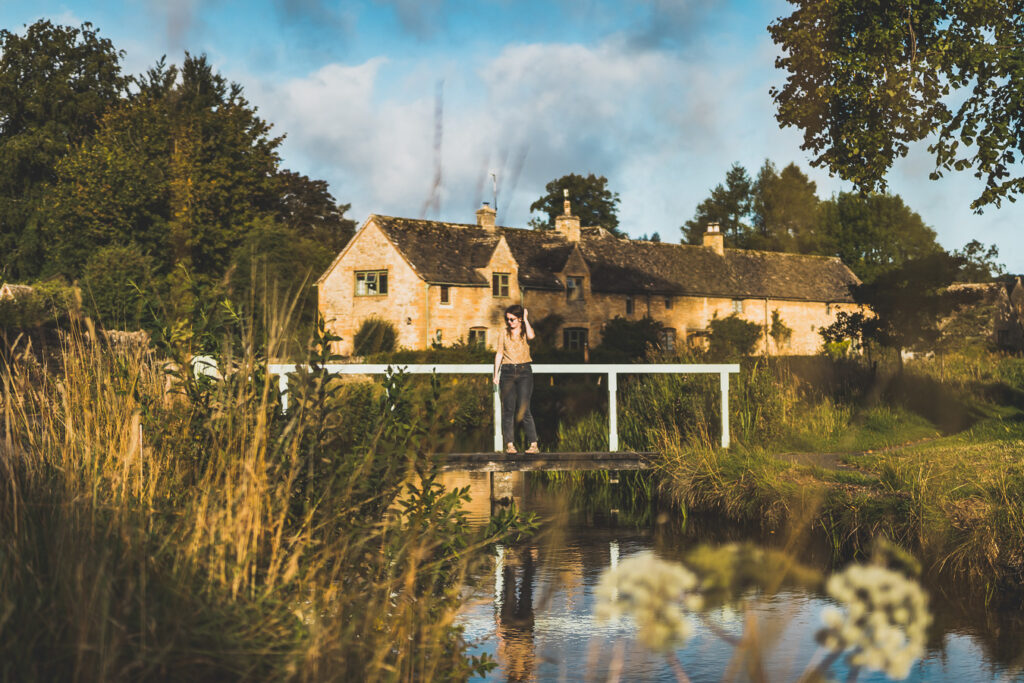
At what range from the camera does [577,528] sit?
12.2 meters

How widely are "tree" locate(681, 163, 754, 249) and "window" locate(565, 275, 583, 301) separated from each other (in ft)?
110

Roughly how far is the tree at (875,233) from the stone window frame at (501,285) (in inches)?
1451

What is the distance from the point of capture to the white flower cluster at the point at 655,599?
1.79 m

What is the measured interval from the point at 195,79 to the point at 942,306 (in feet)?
135

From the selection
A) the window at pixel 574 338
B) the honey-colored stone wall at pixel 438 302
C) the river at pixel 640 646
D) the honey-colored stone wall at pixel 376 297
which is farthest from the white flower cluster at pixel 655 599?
the window at pixel 574 338

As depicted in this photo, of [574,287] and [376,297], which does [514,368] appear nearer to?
[376,297]

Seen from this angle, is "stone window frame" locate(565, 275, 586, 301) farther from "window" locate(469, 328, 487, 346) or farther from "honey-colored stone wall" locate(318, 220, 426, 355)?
"honey-colored stone wall" locate(318, 220, 426, 355)

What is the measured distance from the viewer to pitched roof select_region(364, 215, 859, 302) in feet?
157

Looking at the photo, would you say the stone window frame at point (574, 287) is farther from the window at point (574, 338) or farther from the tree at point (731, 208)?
the tree at point (731, 208)

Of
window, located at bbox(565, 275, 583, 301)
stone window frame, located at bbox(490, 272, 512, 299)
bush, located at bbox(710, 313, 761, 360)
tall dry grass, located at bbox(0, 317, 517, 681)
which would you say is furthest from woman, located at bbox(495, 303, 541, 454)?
bush, located at bbox(710, 313, 761, 360)

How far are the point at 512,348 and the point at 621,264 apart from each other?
4333 centimetres

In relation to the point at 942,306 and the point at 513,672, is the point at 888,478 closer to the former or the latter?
the point at 513,672

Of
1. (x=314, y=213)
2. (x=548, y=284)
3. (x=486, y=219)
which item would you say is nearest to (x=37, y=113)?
(x=314, y=213)

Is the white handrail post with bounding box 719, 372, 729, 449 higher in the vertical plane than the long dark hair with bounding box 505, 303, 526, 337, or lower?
lower
